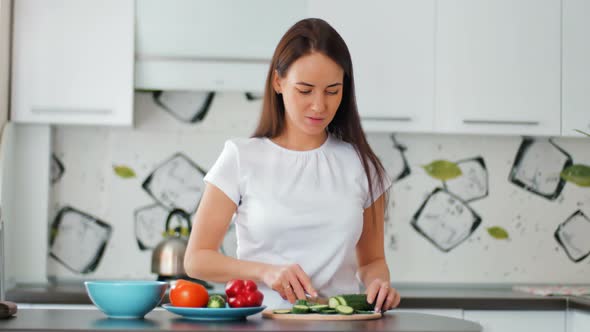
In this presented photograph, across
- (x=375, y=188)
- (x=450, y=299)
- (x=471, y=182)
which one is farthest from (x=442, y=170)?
(x=375, y=188)

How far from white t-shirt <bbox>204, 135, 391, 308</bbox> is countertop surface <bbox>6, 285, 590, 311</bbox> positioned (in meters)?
1.13

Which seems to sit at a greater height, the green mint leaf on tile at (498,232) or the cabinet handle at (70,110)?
the cabinet handle at (70,110)

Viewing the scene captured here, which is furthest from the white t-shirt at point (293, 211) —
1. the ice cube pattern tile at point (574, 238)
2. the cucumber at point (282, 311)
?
the ice cube pattern tile at point (574, 238)

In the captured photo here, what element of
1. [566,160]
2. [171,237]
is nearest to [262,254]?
[171,237]

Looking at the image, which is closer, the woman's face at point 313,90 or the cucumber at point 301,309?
the cucumber at point 301,309

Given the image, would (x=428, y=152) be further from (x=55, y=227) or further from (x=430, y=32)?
(x=55, y=227)

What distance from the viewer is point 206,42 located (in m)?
→ 3.29

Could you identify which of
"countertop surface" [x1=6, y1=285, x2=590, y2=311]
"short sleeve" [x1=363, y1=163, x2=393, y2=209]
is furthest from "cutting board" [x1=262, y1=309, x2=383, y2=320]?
"countertop surface" [x1=6, y1=285, x2=590, y2=311]

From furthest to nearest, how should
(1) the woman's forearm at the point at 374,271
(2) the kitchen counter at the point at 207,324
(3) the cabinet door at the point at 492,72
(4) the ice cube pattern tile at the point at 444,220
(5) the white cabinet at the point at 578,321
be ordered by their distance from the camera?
(4) the ice cube pattern tile at the point at 444,220 < (3) the cabinet door at the point at 492,72 < (5) the white cabinet at the point at 578,321 < (1) the woman's forearm at the point at 374,271 < (2) the kitchen counter at the point at 207,324

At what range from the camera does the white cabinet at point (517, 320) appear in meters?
3.10

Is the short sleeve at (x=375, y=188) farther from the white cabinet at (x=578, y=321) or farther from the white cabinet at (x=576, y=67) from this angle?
the white cabinet at (x=576, y=67)

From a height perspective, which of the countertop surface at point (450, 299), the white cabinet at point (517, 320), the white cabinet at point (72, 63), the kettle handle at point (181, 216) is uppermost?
the white cabinet at point (72, 63)

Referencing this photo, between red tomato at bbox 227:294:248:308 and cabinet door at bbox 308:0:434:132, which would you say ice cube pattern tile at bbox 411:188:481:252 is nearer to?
cabinet door at bbox 308:0:434:132

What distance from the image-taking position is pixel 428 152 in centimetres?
368
